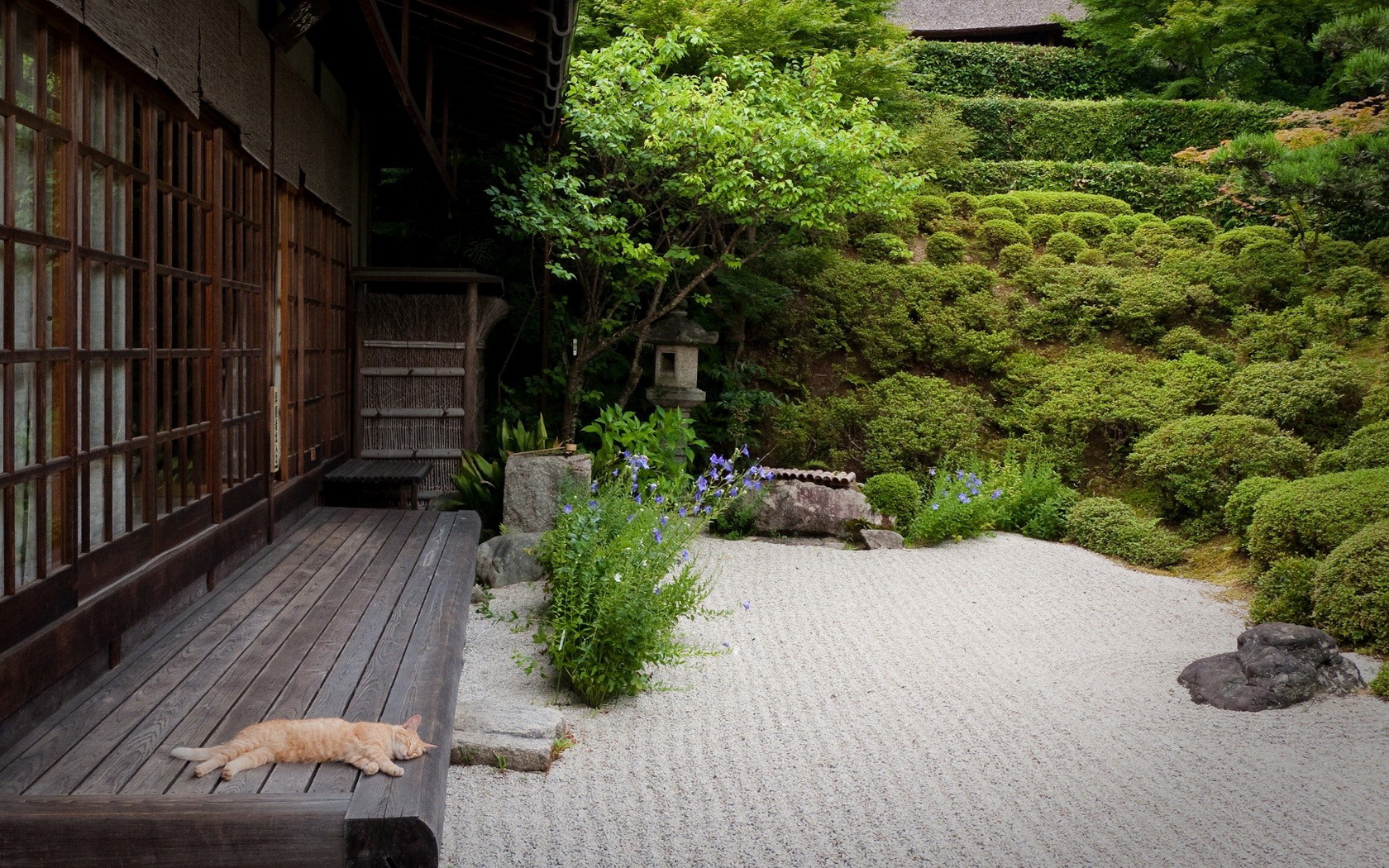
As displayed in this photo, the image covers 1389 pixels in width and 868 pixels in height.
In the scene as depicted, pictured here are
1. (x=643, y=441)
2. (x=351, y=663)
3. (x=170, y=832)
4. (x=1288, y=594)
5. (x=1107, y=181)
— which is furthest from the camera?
(x=1107, y=181)

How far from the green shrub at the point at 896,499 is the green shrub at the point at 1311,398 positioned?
3.42 meters

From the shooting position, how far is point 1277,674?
5148mm

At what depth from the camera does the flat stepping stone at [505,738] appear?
3.98 meters

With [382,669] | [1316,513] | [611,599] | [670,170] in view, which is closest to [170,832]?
[382,669]

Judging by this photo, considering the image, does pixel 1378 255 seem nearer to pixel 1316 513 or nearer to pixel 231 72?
pixel 1316 513

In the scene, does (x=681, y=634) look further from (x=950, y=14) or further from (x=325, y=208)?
(x=950, y=14)

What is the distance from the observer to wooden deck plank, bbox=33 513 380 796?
2.30 metres

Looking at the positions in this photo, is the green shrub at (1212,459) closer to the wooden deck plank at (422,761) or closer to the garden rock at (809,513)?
the garden rock at (809,513)

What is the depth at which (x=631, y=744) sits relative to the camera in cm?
436

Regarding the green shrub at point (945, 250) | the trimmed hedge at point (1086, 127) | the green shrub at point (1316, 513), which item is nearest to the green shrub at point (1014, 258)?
the green shrub at point (945, 250)

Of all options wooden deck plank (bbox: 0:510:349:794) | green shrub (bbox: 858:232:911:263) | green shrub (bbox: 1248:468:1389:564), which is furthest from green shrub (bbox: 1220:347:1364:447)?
wooden deck plank (bbox: 0:510:349:794)

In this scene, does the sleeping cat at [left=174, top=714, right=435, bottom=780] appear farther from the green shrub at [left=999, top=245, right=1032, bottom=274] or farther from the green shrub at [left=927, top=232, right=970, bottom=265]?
the green shrub at [left=999, top=245, right=1032, bottom=274]

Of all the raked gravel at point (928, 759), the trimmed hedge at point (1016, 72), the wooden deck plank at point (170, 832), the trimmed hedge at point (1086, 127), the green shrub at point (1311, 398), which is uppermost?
the trimmed hedge at point (1016, 72)

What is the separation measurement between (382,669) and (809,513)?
630 centimetres
